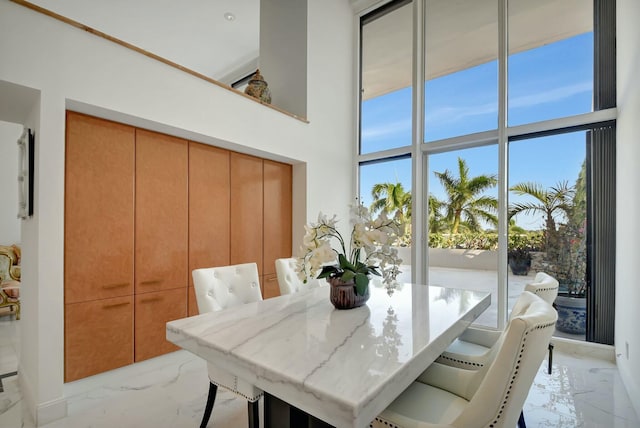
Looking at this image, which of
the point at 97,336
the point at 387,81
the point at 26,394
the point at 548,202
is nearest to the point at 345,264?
the point at 97,336

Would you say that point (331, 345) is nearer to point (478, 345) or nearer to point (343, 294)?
point (343, 294)

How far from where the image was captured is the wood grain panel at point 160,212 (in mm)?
2473

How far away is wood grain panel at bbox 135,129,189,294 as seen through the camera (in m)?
2.47

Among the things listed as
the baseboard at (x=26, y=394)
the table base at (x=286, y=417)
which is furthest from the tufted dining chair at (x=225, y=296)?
the baseboard at (x=26, y=394)

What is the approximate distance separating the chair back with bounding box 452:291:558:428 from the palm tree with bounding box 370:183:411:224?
2887 mm

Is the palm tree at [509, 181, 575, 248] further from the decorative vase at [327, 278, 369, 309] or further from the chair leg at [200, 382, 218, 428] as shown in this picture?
the chair leg at [200, 382, 218, 428]

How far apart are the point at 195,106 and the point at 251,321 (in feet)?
6.45

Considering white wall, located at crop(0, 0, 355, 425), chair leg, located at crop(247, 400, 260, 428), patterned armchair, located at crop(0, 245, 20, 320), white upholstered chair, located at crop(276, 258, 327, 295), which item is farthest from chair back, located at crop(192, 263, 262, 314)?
patterned armchair, located at crop(0, 245, 20, 320)

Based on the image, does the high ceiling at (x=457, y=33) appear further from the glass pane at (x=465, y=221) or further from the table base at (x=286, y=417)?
the table base at (x=286, y=417)

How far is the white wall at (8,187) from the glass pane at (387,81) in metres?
5.00

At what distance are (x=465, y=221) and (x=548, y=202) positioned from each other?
777mm

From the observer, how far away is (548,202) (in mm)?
3066

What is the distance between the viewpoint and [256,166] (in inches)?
133

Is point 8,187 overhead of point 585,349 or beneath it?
overhead
